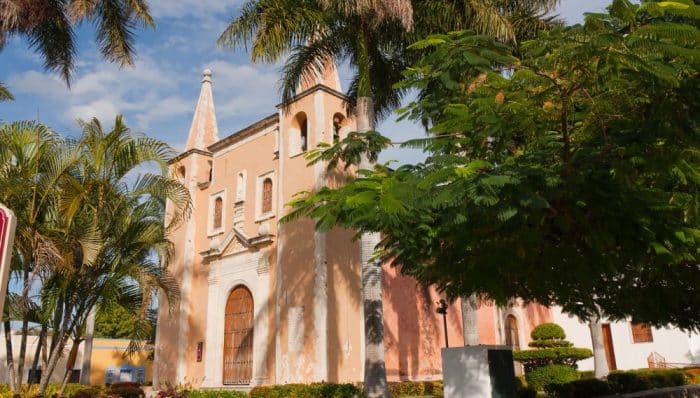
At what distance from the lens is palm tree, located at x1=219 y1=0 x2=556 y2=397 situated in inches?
496

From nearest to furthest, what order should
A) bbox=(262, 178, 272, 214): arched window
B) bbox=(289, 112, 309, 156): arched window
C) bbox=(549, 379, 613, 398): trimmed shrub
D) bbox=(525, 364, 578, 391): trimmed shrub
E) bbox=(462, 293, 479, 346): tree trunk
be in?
1. bbox=(549, 379, 613, 398): trimmed shrub
2. bbox=(462, 293, 479, 346): tree trunk
3. bbox=(525, 364, 578, 391): trimmed shrub
4. bbox=(289, 112, 309, 156): arched window
5. bbox=(262, 178, 272, 214): arched window

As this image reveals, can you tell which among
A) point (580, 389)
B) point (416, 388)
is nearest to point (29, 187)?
Answer: point (416, 388)

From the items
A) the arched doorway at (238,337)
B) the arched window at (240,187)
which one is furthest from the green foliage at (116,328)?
the arched window at (240,187)

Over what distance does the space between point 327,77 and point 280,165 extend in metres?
3.51

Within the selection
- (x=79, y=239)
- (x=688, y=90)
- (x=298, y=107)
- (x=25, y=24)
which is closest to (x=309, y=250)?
(x=298, y=107)

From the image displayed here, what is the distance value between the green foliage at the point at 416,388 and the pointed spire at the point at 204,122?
1311 centimetres

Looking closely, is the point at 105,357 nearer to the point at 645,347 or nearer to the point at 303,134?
the point at 303,134

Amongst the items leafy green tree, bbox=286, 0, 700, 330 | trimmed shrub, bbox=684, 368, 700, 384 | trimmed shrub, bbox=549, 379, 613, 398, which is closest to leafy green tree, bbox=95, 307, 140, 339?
trimmed shrub, bbox=684, 368, 700, 384

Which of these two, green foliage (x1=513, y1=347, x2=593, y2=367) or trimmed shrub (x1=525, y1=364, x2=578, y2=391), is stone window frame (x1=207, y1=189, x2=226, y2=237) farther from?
trimmed shrub (x1=525, y1=364, x2=578, y2=391)

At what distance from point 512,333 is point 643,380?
1056 centimetres

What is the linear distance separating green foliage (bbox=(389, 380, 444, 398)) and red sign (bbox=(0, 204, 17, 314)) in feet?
→ 48.5

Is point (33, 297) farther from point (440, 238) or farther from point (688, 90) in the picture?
point (688, 90)

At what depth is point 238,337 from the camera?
2045 cm

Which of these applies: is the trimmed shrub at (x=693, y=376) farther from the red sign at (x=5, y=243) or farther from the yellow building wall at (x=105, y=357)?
the yellow building wall at (x=105, y=357)
